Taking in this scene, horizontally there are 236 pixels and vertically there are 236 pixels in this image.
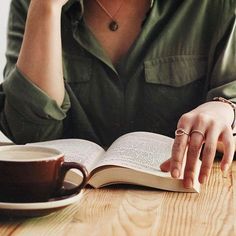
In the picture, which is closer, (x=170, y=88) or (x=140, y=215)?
(x=140, y=215)

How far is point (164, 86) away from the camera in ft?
4.51

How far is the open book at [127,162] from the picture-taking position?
899 mm

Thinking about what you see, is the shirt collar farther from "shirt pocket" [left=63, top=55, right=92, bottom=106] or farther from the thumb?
the thumb

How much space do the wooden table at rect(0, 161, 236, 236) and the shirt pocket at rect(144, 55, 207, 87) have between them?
49 cm

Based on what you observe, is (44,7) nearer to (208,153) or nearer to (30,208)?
(208,153)

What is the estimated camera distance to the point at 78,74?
139 cm

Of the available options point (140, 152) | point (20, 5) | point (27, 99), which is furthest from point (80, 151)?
point (20, 5)

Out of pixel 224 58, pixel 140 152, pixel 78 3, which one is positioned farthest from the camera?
pixel 78 3

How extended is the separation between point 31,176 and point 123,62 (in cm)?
72

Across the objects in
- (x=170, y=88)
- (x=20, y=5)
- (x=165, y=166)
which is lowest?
(x=170, y=88)

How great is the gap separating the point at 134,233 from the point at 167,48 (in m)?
0.76

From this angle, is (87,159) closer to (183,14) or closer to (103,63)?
(103,63)

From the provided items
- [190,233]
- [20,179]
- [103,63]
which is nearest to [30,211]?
[20,179]

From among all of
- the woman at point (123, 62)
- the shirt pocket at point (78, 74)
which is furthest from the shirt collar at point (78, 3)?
the shirt pocket at point (78, 74)
